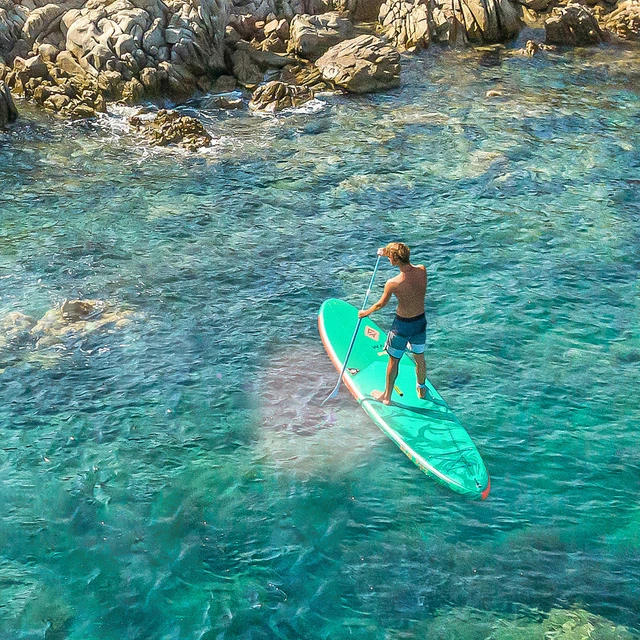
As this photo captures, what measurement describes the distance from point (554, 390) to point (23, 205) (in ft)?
54.1

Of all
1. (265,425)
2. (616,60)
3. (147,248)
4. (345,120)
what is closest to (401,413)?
(265,425)

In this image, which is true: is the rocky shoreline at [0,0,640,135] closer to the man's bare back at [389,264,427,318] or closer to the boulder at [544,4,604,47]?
the boulder at [544,4,604,47]

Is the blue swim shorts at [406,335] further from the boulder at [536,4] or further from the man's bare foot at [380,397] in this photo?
the boulder at [536,4]

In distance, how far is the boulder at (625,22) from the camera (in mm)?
37875

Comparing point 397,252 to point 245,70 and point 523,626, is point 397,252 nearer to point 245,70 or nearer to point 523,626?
point 523,626

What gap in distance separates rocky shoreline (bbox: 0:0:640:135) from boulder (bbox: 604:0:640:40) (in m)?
0.05

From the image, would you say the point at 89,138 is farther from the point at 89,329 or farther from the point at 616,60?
the point at 616,60

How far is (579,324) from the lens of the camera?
709 inches

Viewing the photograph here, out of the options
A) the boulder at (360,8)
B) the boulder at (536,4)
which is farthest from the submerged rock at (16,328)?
the boulder at (536,4)

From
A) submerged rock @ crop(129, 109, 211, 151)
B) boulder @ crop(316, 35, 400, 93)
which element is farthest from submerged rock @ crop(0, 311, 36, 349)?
boulder @ crop(316, 35, 400, 93)

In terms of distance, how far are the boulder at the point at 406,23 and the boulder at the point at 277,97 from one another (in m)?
7.81

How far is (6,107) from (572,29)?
24.7m

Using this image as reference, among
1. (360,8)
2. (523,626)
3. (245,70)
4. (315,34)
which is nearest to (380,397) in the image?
(523,626)

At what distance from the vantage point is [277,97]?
31.0 metres
